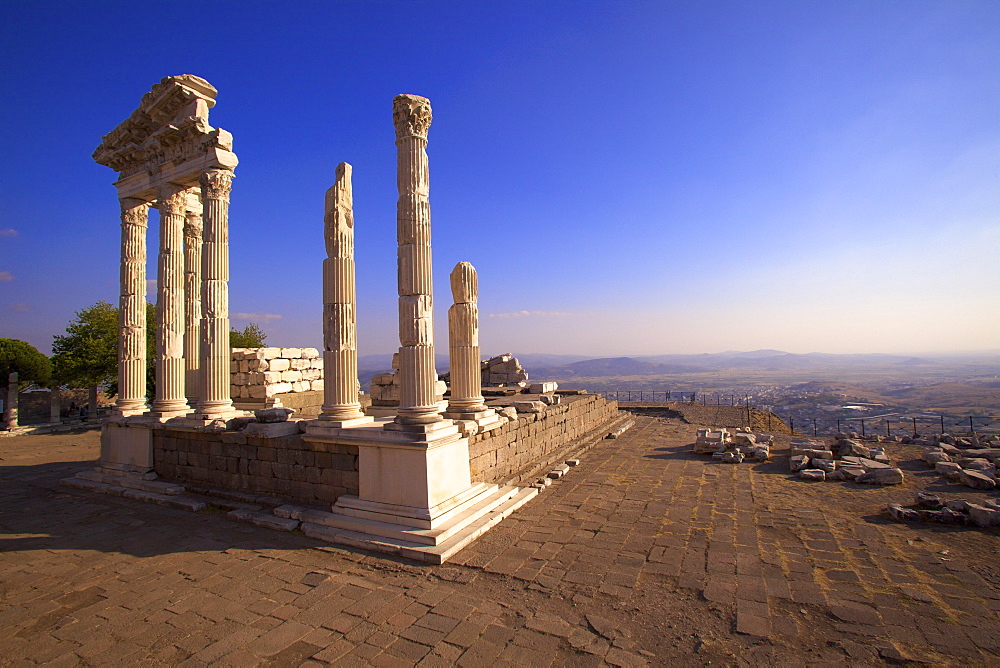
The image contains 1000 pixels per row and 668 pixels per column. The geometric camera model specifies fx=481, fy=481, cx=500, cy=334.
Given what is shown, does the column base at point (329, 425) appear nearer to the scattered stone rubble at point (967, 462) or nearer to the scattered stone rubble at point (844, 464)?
the scattered stone rubble at point (844, 464)

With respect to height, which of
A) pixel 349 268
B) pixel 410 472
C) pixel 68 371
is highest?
pixel 349 268

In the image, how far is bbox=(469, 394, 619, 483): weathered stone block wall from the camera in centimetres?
899

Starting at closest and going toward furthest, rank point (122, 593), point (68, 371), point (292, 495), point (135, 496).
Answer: point (122, 593) → point (292, 495) → point (135, 496) → point (68, 371)

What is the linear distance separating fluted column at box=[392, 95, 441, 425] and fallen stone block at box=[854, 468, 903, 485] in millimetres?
8554

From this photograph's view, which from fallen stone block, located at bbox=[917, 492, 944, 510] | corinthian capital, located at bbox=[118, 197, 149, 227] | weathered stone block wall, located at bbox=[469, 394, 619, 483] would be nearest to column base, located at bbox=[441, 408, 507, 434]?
weathered stone block wall, located at bbox=[469, 394, 619, 483]

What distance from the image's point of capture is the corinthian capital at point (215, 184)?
10.2 metres

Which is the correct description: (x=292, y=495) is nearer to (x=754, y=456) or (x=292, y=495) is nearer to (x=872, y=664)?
(x=872, y=664)

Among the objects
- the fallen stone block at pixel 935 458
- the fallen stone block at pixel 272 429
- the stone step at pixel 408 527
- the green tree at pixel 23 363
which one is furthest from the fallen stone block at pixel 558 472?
the green tree at pixel 23 363

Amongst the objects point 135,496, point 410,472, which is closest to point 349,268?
point 410,472

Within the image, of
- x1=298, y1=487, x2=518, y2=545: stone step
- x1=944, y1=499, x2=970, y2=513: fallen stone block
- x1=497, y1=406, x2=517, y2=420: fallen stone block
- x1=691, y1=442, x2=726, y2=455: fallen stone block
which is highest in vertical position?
x1=497, y1=406, x2=517, y2=420: fallen stone block

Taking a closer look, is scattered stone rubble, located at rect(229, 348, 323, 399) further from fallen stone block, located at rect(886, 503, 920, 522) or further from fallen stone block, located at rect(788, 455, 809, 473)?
fallen stone block, located at rect(886, 503, 920, 522)

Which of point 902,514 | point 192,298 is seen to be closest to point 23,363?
point 192,298

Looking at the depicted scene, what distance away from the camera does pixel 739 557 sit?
A: 6047 mm

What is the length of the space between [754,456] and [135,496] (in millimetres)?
13841
